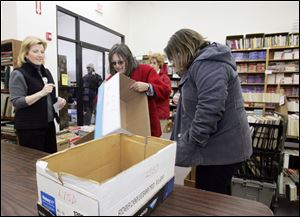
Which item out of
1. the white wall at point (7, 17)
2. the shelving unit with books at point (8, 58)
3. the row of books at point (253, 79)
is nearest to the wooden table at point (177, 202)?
the shelving unit with books at point (8, 58)

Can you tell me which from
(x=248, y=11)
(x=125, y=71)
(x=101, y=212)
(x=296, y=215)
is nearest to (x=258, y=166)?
(x=296, y=215)

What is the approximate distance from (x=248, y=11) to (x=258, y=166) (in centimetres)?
402

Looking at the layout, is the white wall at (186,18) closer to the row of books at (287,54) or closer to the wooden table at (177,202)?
the row of books at (287,54)

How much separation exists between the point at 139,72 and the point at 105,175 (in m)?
0.79

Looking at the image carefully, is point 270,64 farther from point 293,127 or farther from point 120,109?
point 120,109

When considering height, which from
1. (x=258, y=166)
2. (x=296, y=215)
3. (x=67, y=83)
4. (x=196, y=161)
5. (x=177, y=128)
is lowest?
(x=296, y=215)

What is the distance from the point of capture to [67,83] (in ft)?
3.61

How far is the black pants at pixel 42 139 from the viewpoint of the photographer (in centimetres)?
100

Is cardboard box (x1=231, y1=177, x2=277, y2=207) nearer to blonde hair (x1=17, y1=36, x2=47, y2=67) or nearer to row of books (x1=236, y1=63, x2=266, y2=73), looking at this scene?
blonde hair (x1=17, y1=36, x2=47, y2=67)

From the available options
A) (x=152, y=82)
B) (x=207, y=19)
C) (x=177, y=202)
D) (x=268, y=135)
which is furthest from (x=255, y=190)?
(x=207, y=19)

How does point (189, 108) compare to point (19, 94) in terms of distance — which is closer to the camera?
point (19, 94)

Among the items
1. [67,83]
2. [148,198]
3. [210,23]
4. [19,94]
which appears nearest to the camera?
[148,198]

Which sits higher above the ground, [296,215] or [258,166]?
[258,166]

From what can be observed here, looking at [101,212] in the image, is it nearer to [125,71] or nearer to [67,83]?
[67,83]
